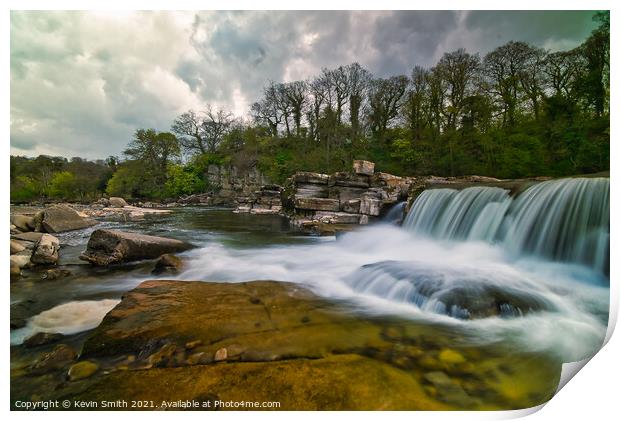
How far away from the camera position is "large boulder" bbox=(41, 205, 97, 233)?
22.3 feet

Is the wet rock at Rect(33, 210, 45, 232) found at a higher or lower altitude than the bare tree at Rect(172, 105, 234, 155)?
lower

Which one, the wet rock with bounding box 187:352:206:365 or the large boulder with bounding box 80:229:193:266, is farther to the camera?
the large boulder with bounding box 80:229:193:266

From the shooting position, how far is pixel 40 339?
6.29 feet

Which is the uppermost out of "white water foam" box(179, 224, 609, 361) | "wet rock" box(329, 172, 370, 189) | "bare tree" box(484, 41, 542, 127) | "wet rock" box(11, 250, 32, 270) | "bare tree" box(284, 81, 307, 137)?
"bare tree" box(284, 81, 307, 137)

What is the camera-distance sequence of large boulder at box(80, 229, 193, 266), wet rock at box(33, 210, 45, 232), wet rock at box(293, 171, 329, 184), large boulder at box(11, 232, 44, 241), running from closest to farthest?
large boulder at box(80, 229, 193, 266), large boulder at box(11, 232, 44, 241), wet rock at box(33, 210, 45, 232), wet rock at box(293, 171, 329, 184)

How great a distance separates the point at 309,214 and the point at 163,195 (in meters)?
19.9

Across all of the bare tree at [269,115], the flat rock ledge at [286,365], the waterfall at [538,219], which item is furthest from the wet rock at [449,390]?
the bare tree at [269,115]

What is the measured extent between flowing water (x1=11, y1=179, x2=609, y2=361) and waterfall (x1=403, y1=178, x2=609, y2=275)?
0.05 ft

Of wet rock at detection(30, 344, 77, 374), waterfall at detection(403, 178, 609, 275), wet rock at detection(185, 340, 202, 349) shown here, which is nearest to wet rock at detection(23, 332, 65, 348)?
wet rock at detection(30, 344, 77, 374)

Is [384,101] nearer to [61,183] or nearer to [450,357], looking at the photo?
[450,357]

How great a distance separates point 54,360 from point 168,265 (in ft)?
7.13

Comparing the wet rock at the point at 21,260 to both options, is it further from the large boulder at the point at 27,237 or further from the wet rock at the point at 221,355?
the wet rock at the point at 221,355

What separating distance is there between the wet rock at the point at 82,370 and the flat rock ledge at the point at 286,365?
24 mm

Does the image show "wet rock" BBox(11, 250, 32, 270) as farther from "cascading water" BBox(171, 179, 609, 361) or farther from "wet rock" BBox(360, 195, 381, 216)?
"wet rock" BBox(360, 195, 381, 216)
